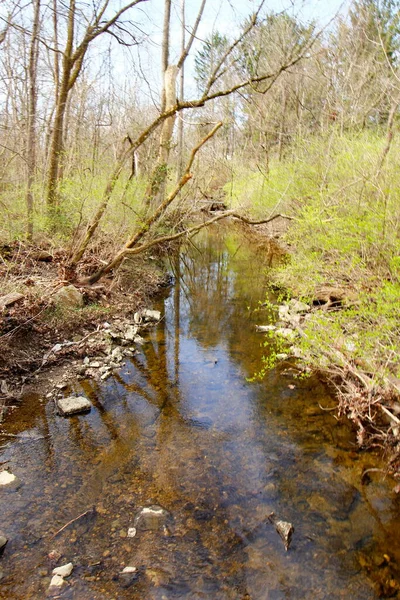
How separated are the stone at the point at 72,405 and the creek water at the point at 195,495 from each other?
0.11 meters

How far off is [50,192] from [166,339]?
187 inches

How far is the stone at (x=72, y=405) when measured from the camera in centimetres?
477

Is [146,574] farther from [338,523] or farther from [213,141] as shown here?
[213,141]

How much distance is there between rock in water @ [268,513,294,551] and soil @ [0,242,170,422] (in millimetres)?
3393

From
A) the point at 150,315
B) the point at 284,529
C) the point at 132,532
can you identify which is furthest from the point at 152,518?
the point at 150,315

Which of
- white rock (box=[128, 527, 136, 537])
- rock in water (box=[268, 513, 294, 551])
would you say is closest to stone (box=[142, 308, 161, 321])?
white rock (box=[128, 527, 136, 537])

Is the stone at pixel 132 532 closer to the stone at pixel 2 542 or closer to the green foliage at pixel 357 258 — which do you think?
the stone at pixel 2 542

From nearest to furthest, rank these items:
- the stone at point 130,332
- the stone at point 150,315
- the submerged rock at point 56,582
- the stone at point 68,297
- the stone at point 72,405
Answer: the submerged rock at point 56,582 → the stone at point 72,405 → the stone at point 68,297 → the stone at point 130,332 → the stone at point 150,315

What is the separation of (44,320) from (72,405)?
6.46 feet

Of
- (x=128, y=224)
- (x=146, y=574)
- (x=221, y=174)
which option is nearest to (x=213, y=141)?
(x=221, y=174)

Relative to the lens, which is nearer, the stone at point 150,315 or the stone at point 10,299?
the stone at point 10,299

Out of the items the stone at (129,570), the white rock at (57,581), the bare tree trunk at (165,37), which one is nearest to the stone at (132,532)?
the stone at (129,570)

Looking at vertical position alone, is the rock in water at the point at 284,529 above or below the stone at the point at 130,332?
below

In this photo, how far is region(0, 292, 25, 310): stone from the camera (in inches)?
214
